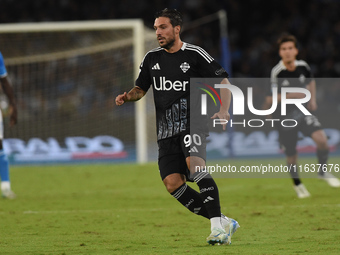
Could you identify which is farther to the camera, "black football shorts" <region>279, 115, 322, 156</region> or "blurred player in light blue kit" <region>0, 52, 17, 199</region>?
"black football shorts" <region>279, 115, 322, 156</region>

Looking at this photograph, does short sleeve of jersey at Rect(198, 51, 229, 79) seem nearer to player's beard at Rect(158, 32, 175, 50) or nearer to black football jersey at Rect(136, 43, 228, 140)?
black football jersey at Rect(136, 43, 228, 140)

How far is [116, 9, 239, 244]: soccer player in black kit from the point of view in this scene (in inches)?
229

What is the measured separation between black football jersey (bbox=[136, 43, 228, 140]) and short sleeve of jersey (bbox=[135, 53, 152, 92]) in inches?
6.7

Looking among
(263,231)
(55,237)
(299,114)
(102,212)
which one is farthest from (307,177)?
(55,237)

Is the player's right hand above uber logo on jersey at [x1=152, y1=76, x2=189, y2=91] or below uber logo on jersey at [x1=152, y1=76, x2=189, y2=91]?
below

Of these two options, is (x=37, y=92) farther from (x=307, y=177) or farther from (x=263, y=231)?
(x=263, y=231)

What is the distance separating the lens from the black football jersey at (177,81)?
234 inches

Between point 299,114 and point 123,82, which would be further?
point 123,82

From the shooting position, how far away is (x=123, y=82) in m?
17.4

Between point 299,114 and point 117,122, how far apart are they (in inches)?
335

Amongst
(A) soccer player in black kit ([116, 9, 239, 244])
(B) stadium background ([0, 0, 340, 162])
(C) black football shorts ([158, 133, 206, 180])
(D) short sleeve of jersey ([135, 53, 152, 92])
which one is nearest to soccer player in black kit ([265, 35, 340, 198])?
(D) short sleeve of jersey ([135, 53, 152, 92])

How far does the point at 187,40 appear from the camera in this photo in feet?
73.5

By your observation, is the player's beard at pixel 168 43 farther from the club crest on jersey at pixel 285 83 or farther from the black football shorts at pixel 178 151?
the club crest on jersey at pixel 285 83

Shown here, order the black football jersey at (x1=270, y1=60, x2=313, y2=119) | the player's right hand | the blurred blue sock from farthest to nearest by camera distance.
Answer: the blurred blue sock → the black football jersey at (x1=270, y1=60, x2=313, y2=119) → the player's right hand
